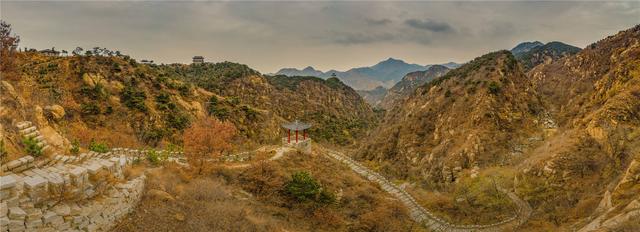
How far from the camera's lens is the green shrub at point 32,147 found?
1202 centimetres

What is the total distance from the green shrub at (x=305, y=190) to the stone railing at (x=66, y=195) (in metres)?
9.13

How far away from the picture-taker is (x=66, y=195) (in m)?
10.9

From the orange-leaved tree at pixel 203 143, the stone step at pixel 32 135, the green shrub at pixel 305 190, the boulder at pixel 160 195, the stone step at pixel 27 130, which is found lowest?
the green shrub at pixel 305 190

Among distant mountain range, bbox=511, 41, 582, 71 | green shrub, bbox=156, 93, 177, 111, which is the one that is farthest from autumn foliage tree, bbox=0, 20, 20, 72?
distant mountain range, bbox=511, 41, 582, 71

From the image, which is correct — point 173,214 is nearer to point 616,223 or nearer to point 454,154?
point 616,223

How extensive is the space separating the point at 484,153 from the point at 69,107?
36.0 metres

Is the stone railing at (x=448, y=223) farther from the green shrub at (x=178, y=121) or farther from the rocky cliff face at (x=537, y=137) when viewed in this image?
the green shrub at (x=178, y=121)

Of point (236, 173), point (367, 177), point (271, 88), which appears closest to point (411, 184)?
point (367, 177)

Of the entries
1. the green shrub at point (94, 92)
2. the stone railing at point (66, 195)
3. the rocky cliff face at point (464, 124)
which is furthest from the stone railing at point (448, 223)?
the green shrub at point (94, 92)

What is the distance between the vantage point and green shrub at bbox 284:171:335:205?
2140 cm

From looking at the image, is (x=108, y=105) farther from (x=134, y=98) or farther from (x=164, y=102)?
(x=164, y=102)

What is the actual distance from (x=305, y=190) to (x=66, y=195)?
1250cm

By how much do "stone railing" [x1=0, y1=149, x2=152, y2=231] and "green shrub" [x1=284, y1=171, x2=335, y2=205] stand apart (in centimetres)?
913

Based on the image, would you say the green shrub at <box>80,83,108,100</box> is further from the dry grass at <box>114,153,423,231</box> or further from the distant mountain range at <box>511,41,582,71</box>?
the distant mountain range at <box>511,41,582,71</box>
